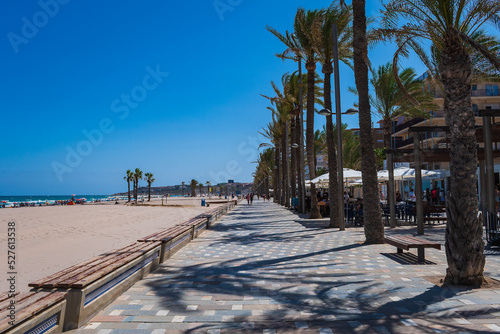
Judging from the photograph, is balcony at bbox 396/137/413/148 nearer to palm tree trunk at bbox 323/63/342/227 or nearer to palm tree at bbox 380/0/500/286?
palm tree trunk at bbox 323/63/342/227

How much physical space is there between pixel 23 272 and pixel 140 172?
303 feet

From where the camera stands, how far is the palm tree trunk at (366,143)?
9.94 m

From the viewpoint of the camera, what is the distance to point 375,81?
27656 mm

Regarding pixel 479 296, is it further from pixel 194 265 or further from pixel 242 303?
pixel 194 265

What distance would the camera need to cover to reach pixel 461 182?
5508 mm

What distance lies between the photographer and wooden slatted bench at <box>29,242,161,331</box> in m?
3.89

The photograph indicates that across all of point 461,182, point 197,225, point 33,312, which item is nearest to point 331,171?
point 197,225

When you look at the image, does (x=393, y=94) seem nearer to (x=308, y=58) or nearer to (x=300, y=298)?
(x=308, y=58)

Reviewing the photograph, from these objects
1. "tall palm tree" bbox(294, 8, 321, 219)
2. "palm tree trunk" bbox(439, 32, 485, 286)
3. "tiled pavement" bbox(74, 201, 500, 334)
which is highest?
"tall palm tree" bbox(294, 8, 321, 219)

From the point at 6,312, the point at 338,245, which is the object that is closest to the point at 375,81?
the point at 338,245

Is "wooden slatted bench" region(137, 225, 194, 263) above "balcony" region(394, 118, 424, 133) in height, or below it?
below

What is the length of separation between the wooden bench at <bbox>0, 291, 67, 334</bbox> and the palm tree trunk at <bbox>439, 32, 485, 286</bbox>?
16.5 feet

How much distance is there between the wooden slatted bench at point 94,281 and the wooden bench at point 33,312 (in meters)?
0.14

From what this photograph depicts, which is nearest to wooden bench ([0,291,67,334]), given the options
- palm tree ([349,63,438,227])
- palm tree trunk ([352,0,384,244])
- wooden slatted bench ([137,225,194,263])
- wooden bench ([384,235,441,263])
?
wooden slatted bench ([137,225,194,263])
